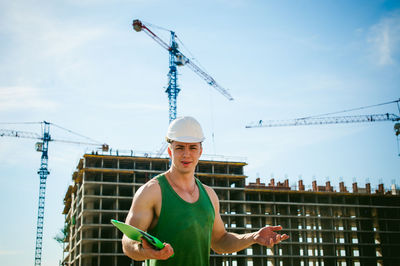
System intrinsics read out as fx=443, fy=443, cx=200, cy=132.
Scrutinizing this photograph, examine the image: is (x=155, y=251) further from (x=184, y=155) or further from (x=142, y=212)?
(x=184, y=155)

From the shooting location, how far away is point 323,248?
104312mm

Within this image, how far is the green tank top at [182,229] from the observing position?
4.29 m

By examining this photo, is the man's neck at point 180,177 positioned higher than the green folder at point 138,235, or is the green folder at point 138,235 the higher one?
the man's neck at point 180,177

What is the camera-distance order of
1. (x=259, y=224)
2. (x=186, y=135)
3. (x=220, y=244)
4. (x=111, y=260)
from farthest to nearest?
(x=259, y=224), (x=111, y=260), (x=220, y=244), (x=186, y=135)

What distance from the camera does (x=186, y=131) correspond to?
14.8 ft

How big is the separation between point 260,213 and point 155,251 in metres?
101

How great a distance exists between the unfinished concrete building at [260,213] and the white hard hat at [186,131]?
292 ft

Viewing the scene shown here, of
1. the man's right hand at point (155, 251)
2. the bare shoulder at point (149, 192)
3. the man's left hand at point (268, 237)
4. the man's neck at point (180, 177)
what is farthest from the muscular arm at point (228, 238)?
the man's right hand at point (155, 251)

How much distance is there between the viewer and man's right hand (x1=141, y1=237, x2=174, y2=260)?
3518 mm

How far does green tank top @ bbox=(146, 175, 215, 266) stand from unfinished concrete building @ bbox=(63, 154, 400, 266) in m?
88.7

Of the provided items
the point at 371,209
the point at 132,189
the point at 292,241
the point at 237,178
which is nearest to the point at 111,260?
the point at 132,189

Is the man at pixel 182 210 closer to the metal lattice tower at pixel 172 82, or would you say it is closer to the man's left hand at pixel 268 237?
the man's left hand at pixel 268 237

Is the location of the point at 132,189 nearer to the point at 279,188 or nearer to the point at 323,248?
the point at 279,188

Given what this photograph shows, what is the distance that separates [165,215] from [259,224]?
4013 inches
